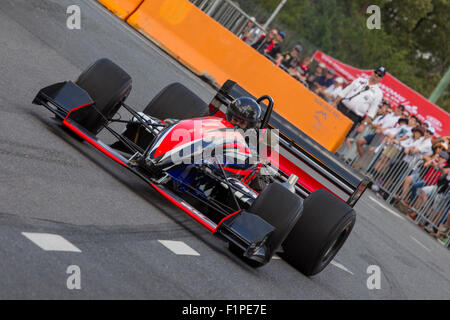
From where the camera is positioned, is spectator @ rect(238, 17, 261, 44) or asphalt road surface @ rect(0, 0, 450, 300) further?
spectator @ rect(238, 17, 261, 44)

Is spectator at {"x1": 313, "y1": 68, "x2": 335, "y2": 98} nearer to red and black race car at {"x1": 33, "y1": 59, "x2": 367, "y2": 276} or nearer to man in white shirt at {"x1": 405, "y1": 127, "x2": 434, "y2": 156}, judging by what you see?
man in white shirt at {"x1": 405, "y1": 127, "x2": 434, "y2": 156}

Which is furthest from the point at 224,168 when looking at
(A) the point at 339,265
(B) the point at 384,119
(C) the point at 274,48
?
(C) the point at 274,48

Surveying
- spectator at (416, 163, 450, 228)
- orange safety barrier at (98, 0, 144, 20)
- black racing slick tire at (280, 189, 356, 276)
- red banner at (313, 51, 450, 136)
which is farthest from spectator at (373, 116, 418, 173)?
black racing slick tire at (280, 189, 356, 276)

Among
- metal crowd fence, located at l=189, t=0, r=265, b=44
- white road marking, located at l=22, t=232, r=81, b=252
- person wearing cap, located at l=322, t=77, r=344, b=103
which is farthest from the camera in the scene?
metal crowd fence, located at l=189, t=0, r=265, b=44

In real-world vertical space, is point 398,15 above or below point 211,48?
above

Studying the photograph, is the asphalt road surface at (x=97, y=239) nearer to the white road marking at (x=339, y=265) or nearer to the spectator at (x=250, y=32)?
the white road marking at (x=339, y=265)

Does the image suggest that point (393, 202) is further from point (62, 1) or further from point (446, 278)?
point (62, 1)

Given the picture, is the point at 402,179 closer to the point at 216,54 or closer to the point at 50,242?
the point at 216,54

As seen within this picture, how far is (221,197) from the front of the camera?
7.14 m

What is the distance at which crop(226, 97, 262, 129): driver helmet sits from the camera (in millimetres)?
7219

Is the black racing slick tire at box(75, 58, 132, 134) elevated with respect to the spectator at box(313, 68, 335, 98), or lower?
lower

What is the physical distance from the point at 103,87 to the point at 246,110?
1416mm
